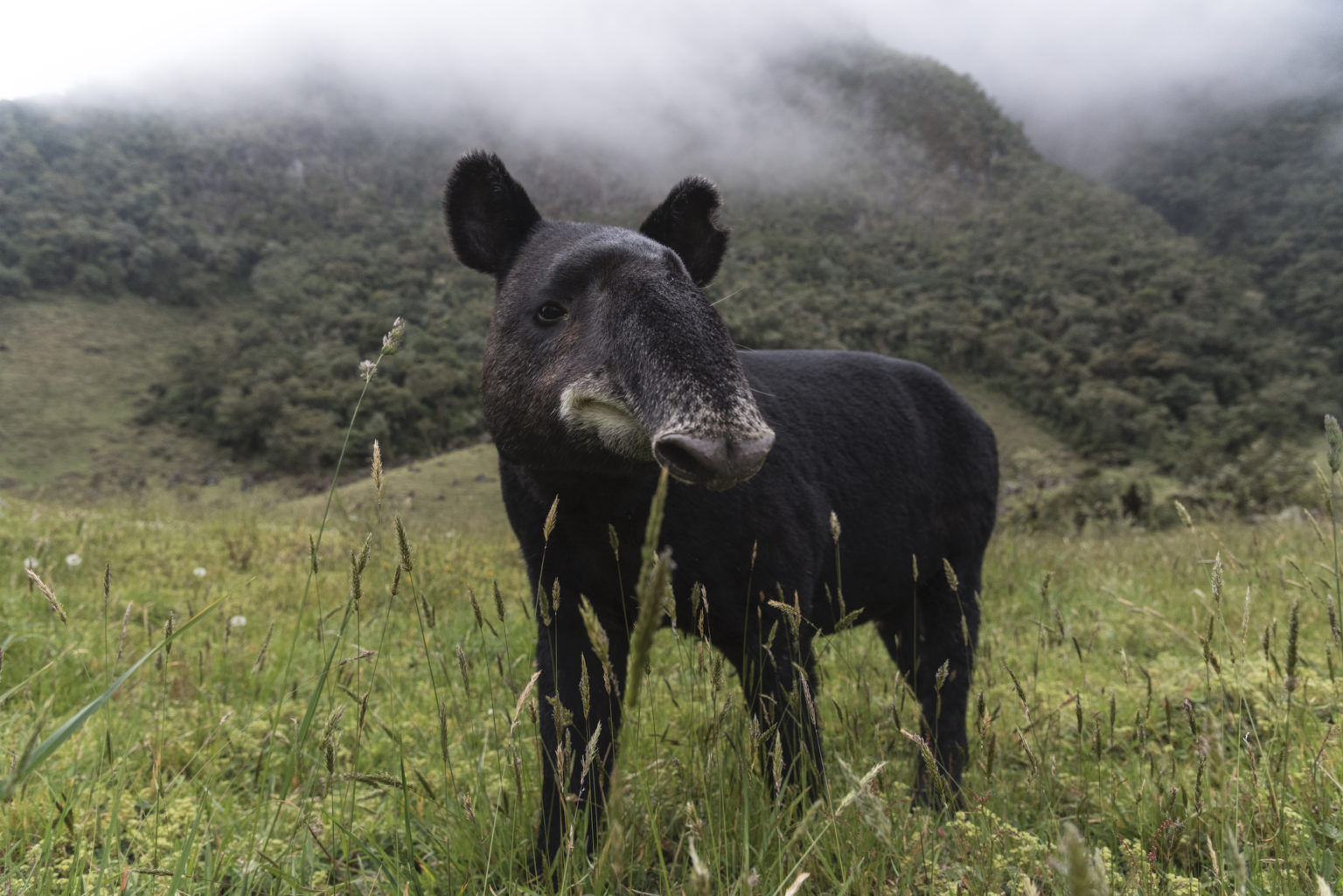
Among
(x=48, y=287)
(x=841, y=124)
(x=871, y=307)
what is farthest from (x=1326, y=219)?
(x=48, y=287)

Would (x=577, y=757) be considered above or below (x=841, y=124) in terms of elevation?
below

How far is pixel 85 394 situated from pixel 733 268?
217 ft

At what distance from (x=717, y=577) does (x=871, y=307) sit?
72.5 meters

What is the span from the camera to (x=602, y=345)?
73.8 inches

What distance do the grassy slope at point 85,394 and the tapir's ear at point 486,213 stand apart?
2028 inches

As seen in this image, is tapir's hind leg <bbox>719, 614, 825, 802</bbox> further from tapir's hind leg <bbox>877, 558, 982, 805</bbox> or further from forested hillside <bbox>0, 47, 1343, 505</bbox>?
forested hillside <bbox>0, 47, 1343, 505</bbox>

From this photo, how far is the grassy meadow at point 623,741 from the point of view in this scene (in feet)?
5.09

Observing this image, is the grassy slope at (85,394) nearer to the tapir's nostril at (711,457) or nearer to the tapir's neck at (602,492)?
the tapir's neck at (602,492)

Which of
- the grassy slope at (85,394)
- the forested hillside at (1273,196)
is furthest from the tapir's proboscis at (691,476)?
the forested hillside at (1273,196)

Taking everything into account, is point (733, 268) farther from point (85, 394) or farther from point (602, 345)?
point (602, 345)

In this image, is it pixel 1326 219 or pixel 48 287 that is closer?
pixel 1326 219

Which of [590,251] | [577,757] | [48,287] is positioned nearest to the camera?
[590,251]

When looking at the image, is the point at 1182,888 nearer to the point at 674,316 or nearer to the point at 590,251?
the point at 674,316

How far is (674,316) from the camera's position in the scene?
1783mm
